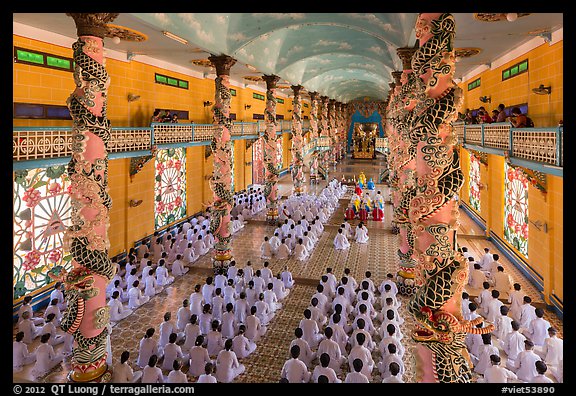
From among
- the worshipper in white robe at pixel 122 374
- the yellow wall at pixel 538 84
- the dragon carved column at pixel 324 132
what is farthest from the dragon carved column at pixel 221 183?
the dragon carved column at pixel 324 132

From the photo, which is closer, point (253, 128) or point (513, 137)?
point (513, 137)

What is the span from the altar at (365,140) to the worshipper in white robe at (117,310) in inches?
1604

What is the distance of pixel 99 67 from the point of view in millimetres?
6988

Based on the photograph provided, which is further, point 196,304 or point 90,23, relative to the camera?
point 196,304

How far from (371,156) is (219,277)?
38.8 m

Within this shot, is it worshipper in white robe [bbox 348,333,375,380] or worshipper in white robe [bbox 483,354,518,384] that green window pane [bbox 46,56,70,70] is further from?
worshipper in white robe [bbox 483,354,518,384]

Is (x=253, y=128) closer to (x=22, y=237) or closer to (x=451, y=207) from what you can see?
(x=22, y=237)

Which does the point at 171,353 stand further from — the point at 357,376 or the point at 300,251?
the point at 300,251

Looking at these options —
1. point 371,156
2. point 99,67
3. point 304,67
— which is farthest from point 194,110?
point 371,156

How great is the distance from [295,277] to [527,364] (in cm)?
672

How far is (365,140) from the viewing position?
46969mm

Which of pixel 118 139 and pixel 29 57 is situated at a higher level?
pixel 29 57

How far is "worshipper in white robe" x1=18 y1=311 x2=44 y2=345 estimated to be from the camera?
803 cm

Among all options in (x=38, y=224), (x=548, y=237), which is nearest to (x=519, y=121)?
(x=548, y=237)
